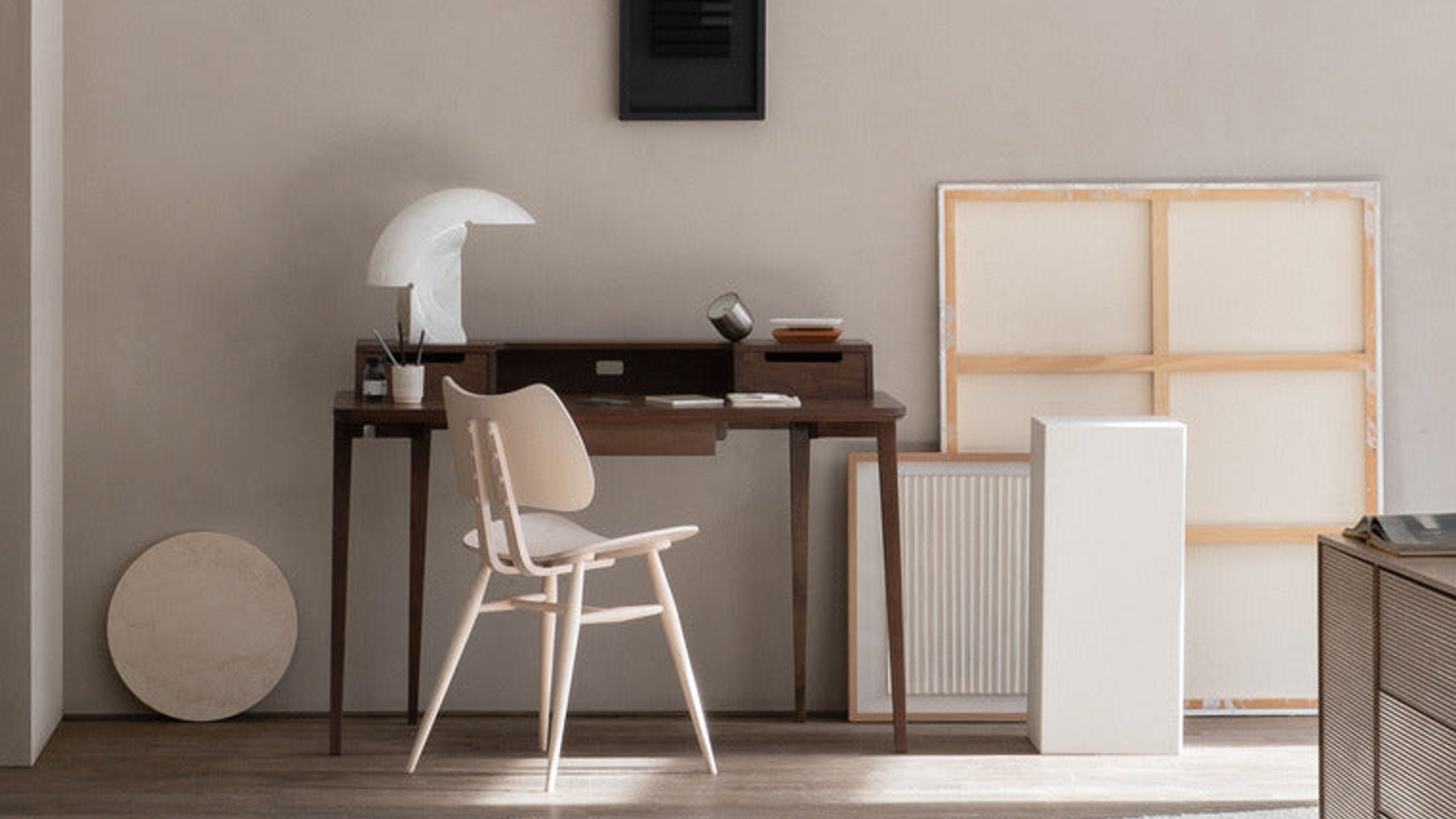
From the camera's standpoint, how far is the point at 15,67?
3.78 meters

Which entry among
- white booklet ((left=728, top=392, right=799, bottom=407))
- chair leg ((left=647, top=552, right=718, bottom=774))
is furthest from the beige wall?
chair leg ((left=647, top=552, right=718, bottom=774))

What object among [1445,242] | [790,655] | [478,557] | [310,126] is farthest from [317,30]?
[1445,242]

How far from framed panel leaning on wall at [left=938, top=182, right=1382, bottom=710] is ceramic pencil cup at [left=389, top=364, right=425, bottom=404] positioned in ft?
4.28

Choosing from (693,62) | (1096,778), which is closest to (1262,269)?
(1096,778)

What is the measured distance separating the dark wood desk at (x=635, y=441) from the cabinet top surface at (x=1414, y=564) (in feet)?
3.76

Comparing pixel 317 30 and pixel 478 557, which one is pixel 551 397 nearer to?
pixel 478 557

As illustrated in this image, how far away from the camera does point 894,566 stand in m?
3.79

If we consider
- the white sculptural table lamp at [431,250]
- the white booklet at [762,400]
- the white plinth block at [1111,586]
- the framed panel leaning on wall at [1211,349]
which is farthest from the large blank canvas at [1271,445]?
the white sculptural table lamp at [431,250]

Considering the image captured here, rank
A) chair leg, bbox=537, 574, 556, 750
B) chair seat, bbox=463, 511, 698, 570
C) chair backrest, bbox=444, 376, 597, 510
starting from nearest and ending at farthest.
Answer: chair backrest, bbox=444, 376, 597, 510, chair seat, bbox=463, 511, 698, 570, chair leg, bbox=537, 574, 556, 750

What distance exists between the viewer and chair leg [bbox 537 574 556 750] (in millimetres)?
3855

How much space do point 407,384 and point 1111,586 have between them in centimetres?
164

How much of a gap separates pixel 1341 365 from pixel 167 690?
301cm

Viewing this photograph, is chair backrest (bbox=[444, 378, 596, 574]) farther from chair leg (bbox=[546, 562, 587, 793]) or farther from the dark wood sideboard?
the dark wood sideboard

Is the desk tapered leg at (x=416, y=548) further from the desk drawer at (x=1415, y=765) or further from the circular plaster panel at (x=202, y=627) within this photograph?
the desk drawer at (x=1415, y=765)
